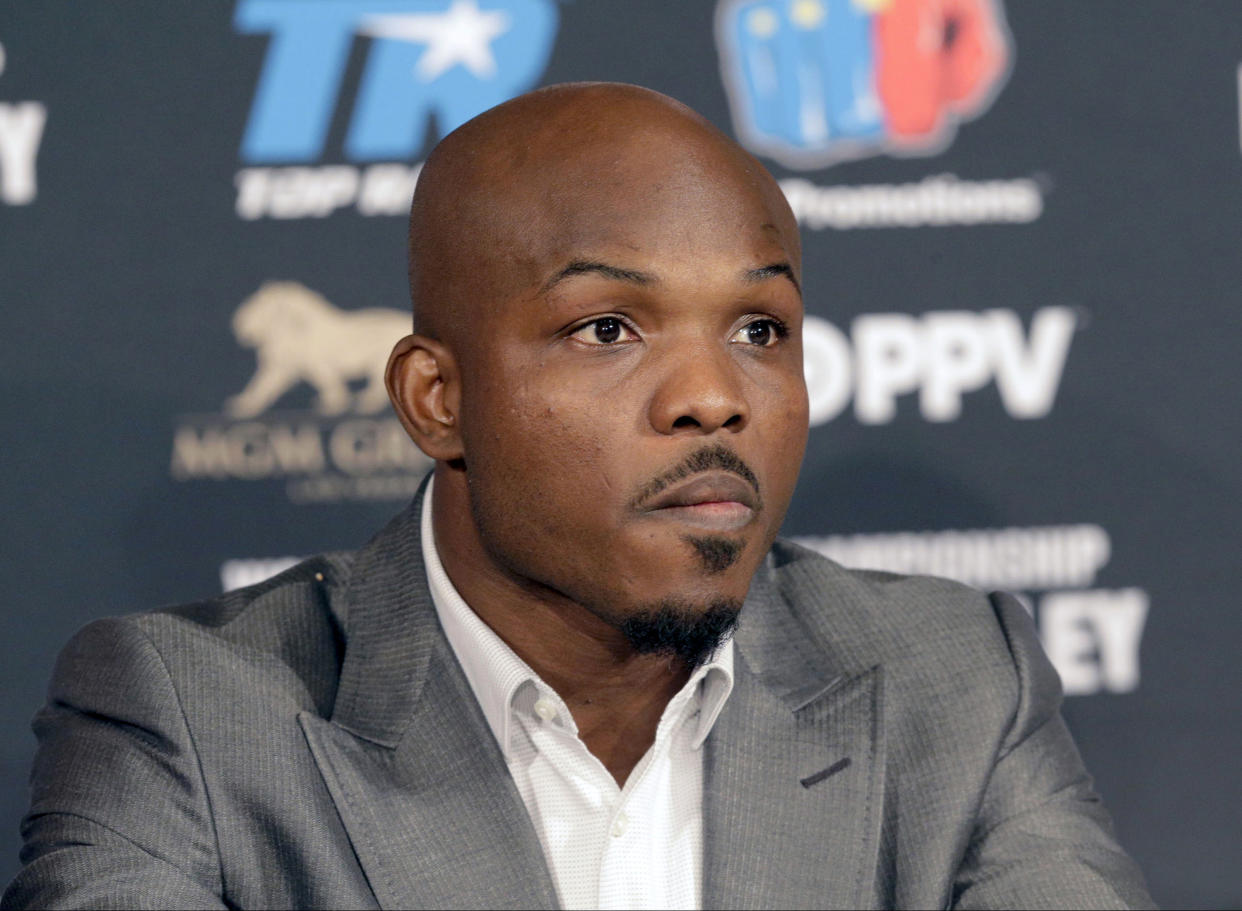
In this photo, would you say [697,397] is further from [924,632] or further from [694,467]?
[924,632]

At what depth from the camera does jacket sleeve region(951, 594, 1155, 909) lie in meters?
1.80

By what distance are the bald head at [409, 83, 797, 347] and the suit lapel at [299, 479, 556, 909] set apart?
43 cm

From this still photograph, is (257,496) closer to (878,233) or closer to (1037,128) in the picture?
(878,233)

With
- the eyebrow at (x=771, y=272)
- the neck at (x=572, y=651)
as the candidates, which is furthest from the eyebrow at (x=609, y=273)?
the neck at (x=572, y=651)

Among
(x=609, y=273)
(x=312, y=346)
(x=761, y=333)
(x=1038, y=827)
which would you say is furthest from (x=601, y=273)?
(x=312, y=346)

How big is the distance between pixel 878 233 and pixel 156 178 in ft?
4.45

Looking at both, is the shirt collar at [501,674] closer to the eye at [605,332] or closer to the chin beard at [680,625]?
the chin beard at [680,625]

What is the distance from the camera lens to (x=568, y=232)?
5.26ft

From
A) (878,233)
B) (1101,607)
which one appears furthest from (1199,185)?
(1101,607)

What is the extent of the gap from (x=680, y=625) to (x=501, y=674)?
320mm

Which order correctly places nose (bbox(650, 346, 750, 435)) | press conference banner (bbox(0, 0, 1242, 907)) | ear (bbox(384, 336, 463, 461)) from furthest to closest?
press conference banner (bbox(0, 0, 1242, 907)) < ear (bbox(384, 336, 463, 461)) < nose (bbox(650, 346, 750, 435))

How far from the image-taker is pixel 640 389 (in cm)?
156

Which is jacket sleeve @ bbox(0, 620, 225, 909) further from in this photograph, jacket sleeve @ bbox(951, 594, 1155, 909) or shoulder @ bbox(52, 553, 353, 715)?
jacket sleeve @ bbox(951, 594, 1155, 909)

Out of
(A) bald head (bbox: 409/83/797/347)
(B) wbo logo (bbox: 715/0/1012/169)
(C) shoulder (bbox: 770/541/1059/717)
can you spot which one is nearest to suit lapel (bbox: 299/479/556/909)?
(A) bald head (bbox: 409/83/797/347)
